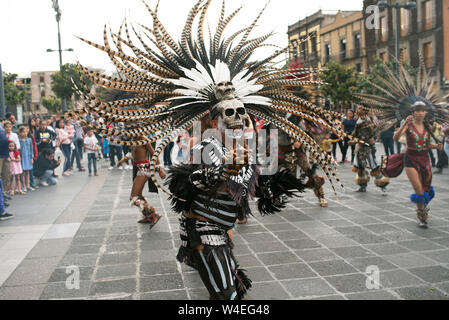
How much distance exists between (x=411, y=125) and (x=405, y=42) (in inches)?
1211

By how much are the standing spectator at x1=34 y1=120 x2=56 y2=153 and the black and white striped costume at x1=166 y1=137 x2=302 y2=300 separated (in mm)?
9346

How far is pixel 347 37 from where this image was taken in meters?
40.2

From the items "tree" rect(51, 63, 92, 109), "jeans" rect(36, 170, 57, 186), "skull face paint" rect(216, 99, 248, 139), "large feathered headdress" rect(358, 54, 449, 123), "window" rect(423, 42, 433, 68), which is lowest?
"jeans" rect(36, 170, 57, 186)

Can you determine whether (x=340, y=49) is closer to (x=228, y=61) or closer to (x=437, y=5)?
(x=437, y=5)

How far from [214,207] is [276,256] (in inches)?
85.2

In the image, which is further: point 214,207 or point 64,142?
point 64,142

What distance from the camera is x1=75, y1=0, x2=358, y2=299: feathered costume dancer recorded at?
293cm

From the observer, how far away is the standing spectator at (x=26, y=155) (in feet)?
33.7

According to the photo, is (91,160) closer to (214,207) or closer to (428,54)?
(214,207)

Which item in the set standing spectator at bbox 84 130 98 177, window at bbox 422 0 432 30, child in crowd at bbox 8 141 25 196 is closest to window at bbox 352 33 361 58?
window at bbox 422 0 432 30

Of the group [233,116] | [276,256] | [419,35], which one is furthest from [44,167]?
[419,35]

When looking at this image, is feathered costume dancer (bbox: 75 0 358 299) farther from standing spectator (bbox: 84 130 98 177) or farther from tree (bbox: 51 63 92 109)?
standing spectator (bbox: 84 130 98 177)

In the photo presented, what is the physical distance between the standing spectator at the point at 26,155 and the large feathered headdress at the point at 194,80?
8.10 m

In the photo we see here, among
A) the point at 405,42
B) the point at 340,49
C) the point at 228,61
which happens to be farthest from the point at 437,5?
the point at 228,61
